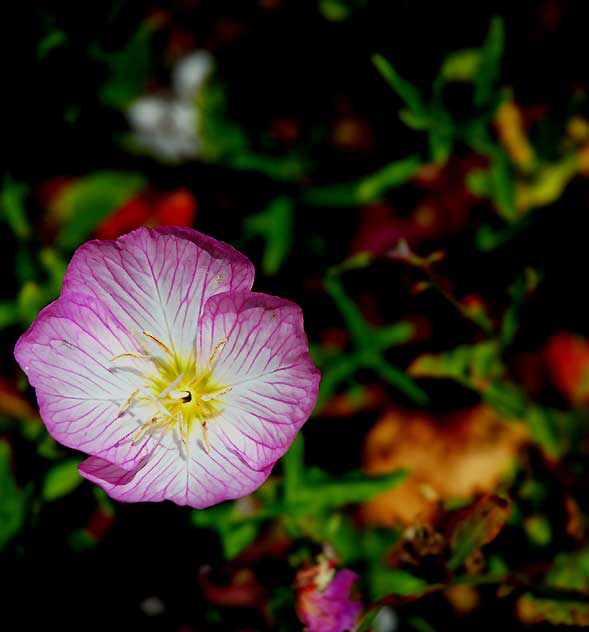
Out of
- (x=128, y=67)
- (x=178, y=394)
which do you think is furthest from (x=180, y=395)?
(x=128, y=67)

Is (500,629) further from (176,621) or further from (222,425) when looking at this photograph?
(222,425)

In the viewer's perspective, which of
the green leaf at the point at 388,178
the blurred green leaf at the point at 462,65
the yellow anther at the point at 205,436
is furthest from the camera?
the blurred green leaf at the point at 462,65

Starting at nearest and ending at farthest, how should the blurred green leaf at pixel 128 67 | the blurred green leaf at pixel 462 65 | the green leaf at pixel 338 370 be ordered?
1. the green leaf at pixel 338 370
2. the blurred green leaf at pixel 128 67
3. the blurred green leaf at pixel 462 65

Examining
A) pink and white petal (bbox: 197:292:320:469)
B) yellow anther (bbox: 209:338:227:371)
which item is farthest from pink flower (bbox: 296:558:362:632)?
yellow anther (bbox: 209:338:227:371)

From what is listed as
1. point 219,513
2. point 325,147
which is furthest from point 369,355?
point 325,147

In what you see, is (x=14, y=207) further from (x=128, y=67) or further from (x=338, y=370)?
(x=338, y=370)

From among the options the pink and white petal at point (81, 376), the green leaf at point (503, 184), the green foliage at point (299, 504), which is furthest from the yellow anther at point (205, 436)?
the green leaf at point (503, 184)

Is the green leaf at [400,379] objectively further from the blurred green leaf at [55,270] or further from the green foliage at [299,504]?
the blurred green leaf at [55,270]
